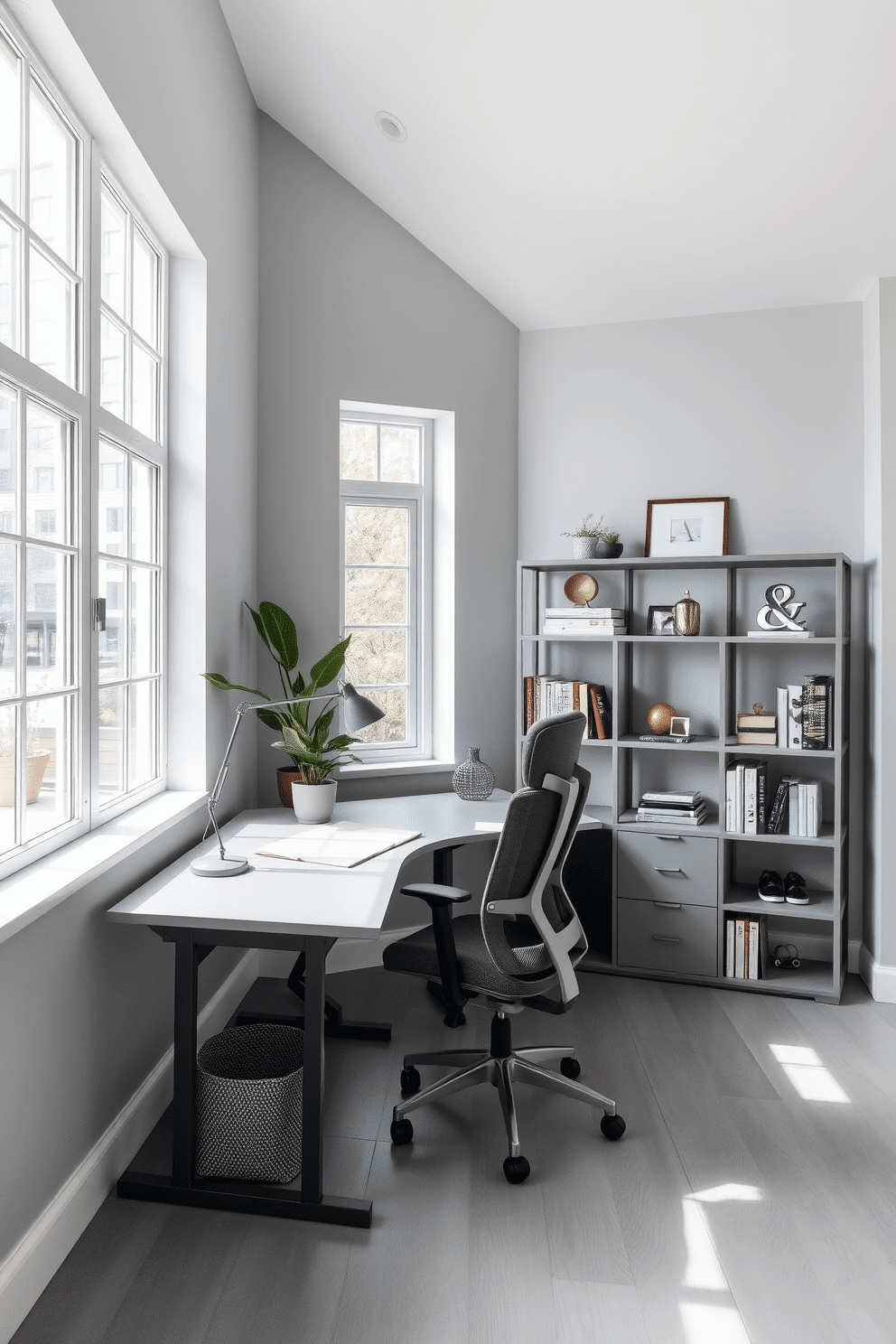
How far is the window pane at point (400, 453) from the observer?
3996mm

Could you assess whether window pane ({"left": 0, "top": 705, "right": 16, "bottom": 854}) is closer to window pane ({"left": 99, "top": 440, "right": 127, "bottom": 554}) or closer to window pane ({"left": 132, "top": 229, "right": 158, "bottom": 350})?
window pane ({"left": 99, "top": 440, "right": 127, "bottom": 554})

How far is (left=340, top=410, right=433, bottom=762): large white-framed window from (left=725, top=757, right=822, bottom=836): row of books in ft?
4.25

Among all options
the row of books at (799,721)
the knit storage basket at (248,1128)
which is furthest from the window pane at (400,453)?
the knit storage basket at (248,1128)

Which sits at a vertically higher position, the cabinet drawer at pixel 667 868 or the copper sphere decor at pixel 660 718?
the copper sphere decor at pixel 660 718

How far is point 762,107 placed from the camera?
284 cm

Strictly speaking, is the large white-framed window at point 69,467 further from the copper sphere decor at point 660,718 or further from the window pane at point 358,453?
the copper sphere decor at point 660,718

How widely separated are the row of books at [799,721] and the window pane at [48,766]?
98.8 inches

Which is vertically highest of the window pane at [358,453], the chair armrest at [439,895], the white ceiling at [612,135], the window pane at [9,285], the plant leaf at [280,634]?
the white ceiling at [612,135]

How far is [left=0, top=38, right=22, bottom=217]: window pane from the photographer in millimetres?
1854

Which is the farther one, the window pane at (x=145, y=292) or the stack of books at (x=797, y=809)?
the stack of books at (x=797, y=809)

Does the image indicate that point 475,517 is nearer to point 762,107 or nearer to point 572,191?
point 572,191

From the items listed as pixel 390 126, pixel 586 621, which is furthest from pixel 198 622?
pixel 390 126

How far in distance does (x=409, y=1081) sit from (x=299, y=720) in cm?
126

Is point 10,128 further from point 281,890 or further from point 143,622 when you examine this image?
point 281,890
